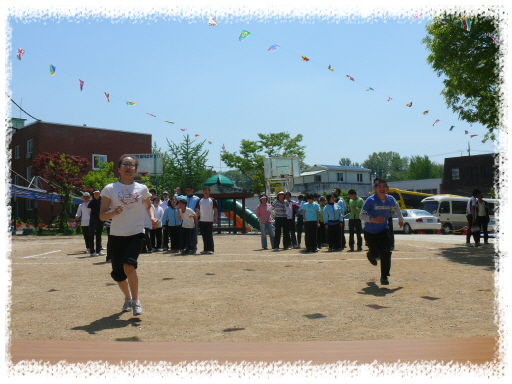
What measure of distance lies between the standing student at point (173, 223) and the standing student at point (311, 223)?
3.71 metres

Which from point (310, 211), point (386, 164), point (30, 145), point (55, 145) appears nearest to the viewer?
point (310, 211)

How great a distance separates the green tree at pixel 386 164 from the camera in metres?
149

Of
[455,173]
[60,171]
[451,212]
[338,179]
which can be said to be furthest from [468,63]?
[338,179]

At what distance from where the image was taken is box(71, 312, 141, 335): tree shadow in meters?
4.47

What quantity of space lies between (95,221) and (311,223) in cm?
573

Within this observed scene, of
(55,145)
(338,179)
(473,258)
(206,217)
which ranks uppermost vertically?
(55,145)

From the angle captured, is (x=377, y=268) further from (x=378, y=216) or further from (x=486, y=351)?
(x=486, y=351)

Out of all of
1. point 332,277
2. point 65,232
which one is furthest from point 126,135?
point 332,277

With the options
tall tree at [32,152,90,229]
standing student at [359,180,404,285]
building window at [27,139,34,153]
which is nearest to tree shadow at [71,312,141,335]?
standing student at [359,180,404,285]

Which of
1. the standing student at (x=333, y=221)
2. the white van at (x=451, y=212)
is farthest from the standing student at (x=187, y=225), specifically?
the white van at (x=451, y=212)

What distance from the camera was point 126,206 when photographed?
521 centimetres

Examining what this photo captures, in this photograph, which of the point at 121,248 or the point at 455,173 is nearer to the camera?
the point at 121,248

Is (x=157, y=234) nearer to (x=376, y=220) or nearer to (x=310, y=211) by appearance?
(x=310, y=211)

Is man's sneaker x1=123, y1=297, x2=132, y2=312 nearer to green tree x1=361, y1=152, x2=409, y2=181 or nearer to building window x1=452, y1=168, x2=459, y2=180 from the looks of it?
building window x1=452, y1=168, x2=459, y2=180
